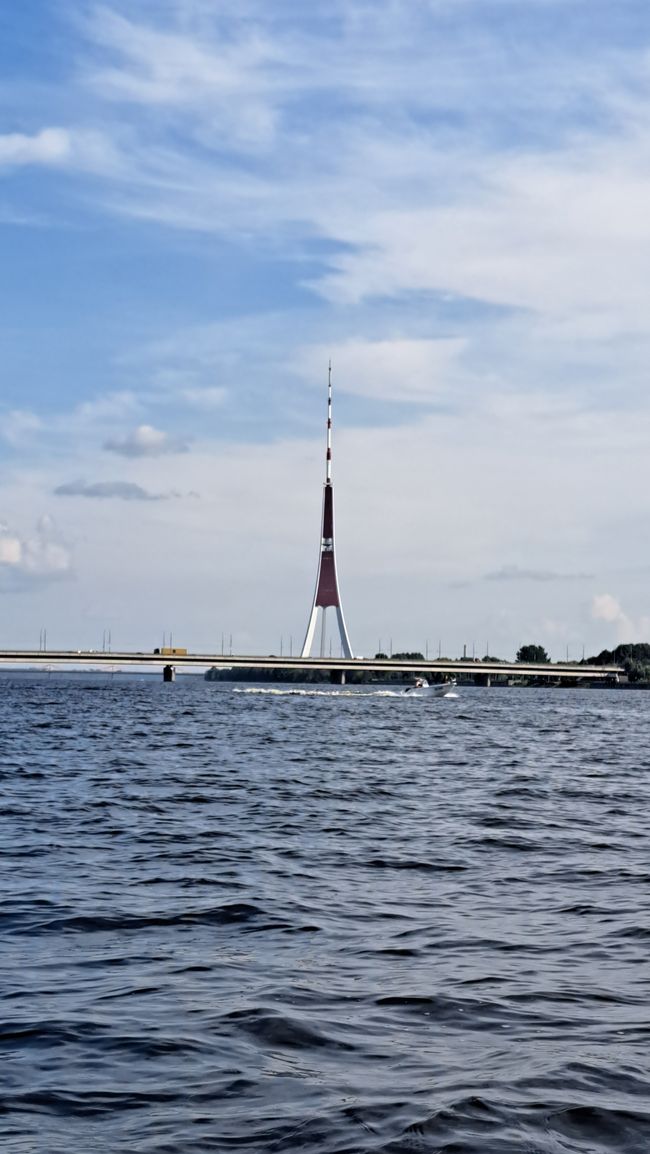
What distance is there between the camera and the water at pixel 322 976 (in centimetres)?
747

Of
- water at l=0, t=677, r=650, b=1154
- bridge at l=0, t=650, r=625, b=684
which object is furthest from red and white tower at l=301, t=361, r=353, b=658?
water at l=0, t=677, r=650, b=1154

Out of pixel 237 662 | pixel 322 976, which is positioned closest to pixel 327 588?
pixel 237 662

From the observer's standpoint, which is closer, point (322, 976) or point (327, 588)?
point (322, 976)

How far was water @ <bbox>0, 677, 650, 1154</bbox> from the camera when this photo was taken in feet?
24.5

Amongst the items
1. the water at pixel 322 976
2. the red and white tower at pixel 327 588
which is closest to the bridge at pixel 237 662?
the red and white tower at pixel 327 588

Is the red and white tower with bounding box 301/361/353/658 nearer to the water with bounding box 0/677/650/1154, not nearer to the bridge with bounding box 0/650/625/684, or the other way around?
the bridge with bounding box 0/650/625/684

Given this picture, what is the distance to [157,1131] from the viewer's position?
23.6ft

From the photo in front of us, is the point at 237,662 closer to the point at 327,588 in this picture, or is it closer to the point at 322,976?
the point at 327,588

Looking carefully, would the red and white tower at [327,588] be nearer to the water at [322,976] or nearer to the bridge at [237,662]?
the bridge at [237,662]

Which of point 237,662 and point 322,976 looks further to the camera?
point 237,662

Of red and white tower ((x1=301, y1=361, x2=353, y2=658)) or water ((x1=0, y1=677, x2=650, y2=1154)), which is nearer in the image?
water ((x1=0, y1=677, x2=650, y2=1154))

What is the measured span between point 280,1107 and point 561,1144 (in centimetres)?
173

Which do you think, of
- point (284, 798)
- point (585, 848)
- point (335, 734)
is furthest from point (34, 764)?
point (335, 734)

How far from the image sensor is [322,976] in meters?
11.1
